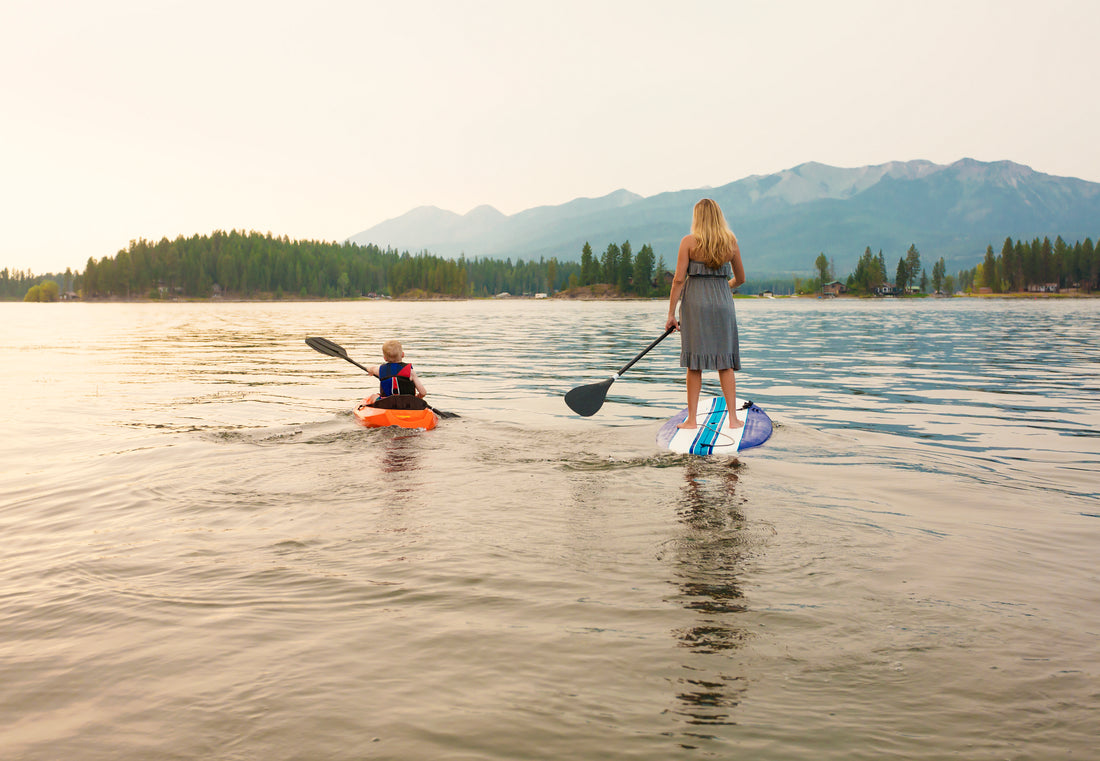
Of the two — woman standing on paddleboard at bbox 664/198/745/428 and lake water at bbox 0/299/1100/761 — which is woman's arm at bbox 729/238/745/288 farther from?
lake water at bbox 0/299/1100/761

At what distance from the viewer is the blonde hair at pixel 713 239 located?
9.42 meters

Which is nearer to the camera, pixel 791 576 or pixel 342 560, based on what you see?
pixel 791 576

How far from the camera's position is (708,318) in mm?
9648

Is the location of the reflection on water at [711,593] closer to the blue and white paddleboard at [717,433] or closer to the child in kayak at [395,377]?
the blue and white paddleboard at [717,433]

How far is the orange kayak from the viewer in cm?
1170

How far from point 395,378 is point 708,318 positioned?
517 centimetres

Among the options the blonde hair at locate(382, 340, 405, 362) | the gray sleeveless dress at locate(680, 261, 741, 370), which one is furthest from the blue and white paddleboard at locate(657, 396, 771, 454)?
the blonde hair at locate(382, 340, 405, 362)

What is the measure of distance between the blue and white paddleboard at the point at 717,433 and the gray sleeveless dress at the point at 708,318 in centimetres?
98

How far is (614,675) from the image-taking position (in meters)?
3.71

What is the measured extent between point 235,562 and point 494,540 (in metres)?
2.00

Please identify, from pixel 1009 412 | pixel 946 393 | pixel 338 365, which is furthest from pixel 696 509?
pixel 338 365

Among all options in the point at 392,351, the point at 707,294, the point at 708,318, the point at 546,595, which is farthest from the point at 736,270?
the point at 546,595

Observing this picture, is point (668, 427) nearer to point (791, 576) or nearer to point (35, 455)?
point (791, 576)

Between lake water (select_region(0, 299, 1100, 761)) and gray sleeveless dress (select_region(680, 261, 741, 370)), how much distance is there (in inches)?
53.5
